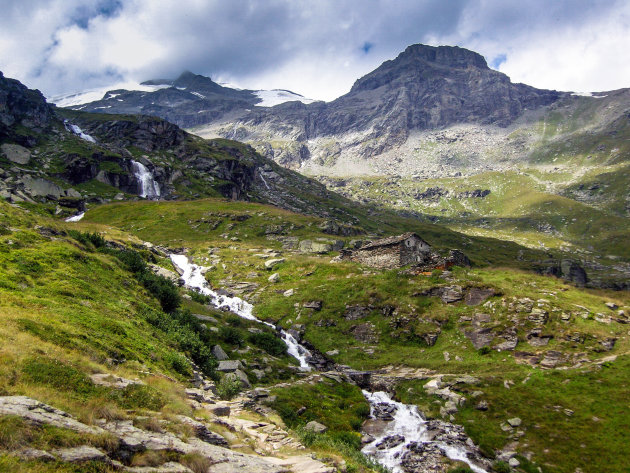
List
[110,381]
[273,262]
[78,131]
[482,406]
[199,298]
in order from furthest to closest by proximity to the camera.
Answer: [78,131] → [273,262] → [199,298] → [482,406] → [110,381]

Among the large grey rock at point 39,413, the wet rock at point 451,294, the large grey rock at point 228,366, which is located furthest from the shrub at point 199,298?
the large grey rock at point 39,413

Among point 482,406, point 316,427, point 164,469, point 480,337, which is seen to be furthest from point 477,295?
point 164,469

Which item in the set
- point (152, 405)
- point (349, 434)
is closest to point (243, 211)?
point (349, 434)

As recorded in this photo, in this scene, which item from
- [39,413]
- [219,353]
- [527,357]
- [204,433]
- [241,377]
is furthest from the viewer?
[527,357]

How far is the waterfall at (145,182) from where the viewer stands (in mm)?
134500

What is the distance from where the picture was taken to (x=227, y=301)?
4675cm

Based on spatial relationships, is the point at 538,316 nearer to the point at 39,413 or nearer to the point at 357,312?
the point at 357,312

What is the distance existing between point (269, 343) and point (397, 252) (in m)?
26.4

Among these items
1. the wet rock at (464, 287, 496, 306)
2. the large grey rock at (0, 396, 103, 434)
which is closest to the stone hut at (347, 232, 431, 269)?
the wet rock at (464, 287, 496, 306)

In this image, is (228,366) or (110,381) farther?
(228,366)

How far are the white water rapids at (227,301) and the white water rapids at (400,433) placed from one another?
290 inches

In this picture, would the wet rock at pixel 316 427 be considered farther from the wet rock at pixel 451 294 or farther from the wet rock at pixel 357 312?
the wet rock at pixel 451 294

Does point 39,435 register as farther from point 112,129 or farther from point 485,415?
point 112,129

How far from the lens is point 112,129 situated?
587ft
